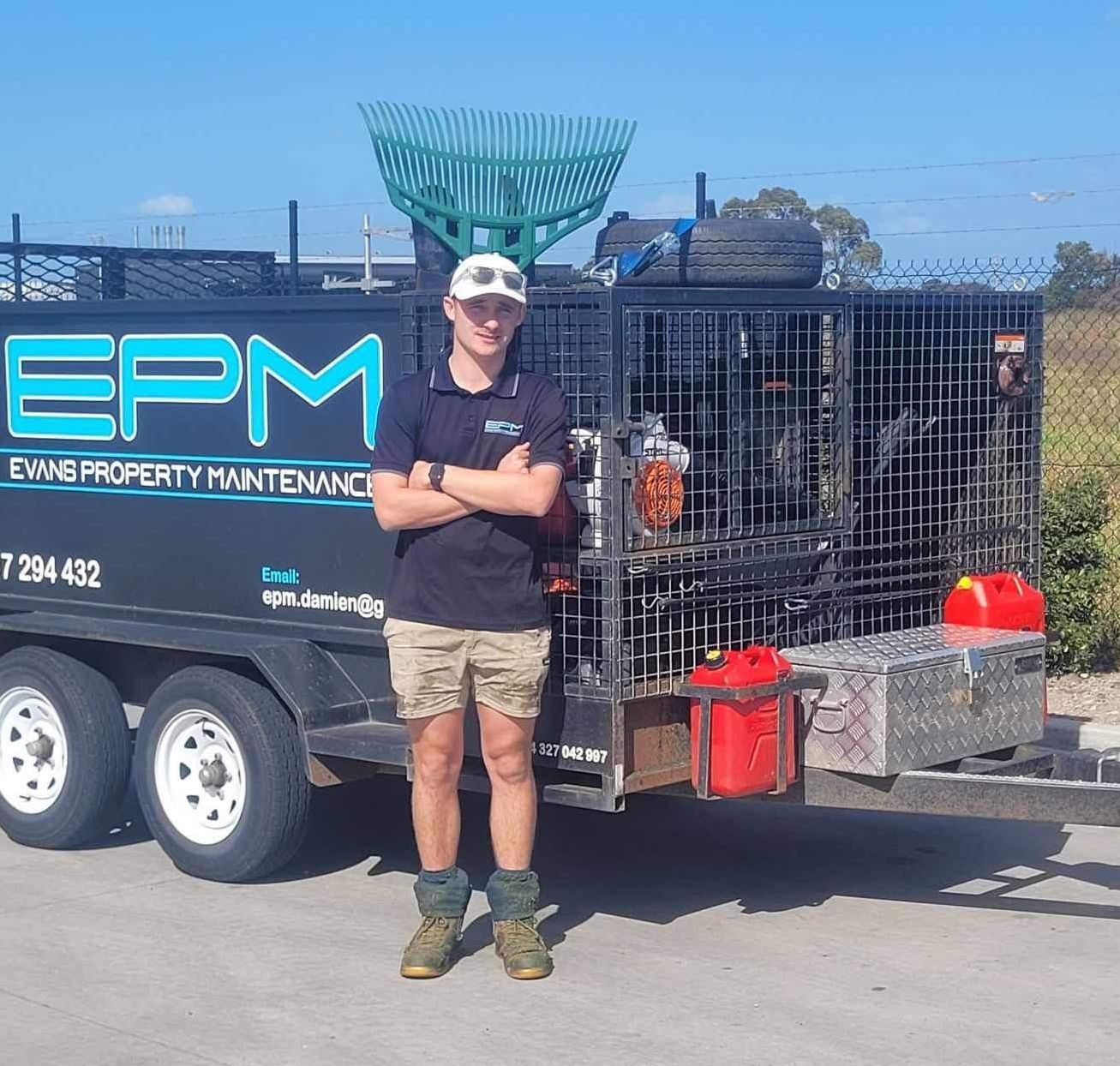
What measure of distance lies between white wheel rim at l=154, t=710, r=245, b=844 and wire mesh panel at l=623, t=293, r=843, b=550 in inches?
71.8

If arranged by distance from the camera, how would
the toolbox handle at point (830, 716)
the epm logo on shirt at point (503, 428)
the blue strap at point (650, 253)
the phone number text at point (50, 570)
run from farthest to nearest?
1. the phone number text at point (50, 570)
2. the blue strap at point (650, 253)
3. the toolbox handle at point (830, 716)
4. the epm logo on shirt at point (503, 428)

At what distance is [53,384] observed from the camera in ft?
24.2

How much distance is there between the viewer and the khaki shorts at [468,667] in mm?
5613

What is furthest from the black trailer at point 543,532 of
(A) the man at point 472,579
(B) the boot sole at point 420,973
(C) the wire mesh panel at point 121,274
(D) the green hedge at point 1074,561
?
(D) the green hedge at point 1074,561

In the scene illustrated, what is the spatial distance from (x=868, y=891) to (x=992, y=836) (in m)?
0.99

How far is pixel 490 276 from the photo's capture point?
554cm

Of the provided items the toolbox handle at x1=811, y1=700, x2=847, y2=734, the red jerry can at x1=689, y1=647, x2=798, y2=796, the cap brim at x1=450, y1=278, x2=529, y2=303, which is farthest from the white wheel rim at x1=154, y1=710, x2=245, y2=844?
the toolbox handle at x1=811, y1=700, x2=847, y2=734

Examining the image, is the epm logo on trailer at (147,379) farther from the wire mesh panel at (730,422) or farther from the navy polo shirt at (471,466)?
the wire mesh panel at (730,422)

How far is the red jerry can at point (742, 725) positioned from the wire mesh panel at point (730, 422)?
0.45 metres

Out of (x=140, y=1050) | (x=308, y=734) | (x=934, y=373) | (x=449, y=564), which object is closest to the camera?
(x=140, y=1050)

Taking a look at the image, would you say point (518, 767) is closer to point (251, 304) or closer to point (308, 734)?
point (308, 734)

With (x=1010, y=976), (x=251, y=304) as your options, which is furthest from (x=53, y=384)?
(x=1010, y=976)

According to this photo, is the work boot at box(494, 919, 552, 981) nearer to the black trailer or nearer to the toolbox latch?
the black trailer

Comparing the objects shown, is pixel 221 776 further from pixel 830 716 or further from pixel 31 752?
pixel 830 716
